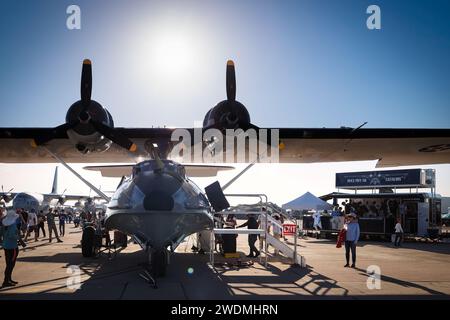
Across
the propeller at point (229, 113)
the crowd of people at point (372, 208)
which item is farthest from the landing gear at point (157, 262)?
the crowd of people at point (372, 208)

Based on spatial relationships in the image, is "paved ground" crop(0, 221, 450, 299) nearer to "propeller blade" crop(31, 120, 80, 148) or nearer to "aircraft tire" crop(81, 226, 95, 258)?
"aircraft tire" crop(81, 226, 95, 258)

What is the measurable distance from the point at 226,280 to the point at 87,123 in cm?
516

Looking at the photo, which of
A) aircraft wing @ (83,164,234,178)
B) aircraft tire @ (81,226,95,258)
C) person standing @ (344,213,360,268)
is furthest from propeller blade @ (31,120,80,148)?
person standing @ (344,213,360,268)

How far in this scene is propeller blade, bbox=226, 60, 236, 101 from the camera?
10.7 m

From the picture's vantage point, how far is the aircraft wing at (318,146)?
414 inches

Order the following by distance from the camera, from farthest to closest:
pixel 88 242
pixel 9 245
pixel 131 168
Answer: pixel 131 168 → pixel 88 242 → pixel 9 245

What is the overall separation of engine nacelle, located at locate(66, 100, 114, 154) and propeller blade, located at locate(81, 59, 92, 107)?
0.16 metres

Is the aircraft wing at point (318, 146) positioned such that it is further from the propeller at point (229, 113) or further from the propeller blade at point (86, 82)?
the propeller blade at point (86, 82)

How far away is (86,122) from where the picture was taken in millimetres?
9625

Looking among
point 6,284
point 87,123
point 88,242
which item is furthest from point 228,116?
point 88,242

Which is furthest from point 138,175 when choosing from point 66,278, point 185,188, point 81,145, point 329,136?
point 329,136

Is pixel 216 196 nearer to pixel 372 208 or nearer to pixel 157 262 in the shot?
pixel 157 262

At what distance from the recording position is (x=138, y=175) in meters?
9.54
